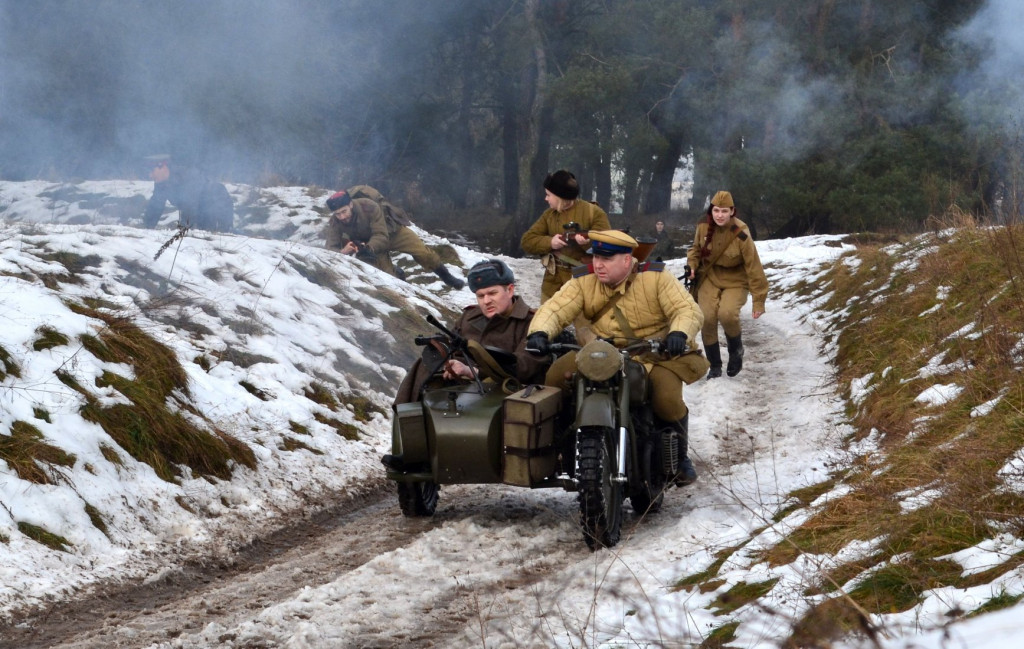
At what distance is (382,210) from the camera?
15.1 metres

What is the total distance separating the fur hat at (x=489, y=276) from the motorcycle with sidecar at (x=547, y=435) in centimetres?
44

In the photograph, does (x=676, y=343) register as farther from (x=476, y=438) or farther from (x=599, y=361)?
(x=476, y=438)

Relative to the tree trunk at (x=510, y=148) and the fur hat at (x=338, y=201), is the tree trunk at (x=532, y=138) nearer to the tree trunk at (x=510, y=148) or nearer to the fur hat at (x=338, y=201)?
the tree trunk at (x=510, y=148)

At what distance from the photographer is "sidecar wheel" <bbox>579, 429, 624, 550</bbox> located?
19.1 feet

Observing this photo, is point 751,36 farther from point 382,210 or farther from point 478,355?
point 478,355

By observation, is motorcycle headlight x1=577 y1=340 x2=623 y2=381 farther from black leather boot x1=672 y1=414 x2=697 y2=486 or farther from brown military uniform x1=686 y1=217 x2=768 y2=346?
brown military uniform x1=686 y1=217 x2=768 y2=346

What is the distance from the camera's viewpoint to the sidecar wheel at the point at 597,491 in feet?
19.1

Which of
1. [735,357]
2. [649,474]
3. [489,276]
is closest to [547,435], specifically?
[649,474]

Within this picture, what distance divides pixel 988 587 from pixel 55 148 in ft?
74.9

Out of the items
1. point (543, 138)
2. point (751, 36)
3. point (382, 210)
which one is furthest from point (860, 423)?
point (543, 138)

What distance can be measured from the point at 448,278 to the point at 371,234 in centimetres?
202

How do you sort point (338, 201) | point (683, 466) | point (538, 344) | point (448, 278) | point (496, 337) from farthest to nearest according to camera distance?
1. point (448, 278)
2. point (338, 201)
3. point (496, 337)
4. point (683, 466)
5. point (538, 344)

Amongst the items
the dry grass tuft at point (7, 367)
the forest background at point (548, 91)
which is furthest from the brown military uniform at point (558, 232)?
the forest background at point (548, 91)

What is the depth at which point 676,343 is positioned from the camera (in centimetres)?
611
